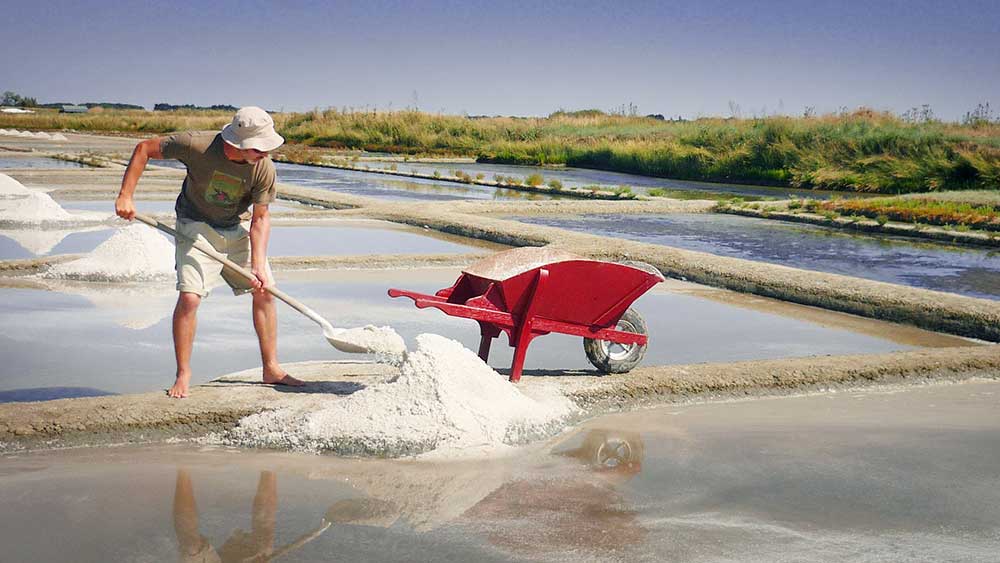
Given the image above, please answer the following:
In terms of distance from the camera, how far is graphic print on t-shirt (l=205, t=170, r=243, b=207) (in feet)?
14.0

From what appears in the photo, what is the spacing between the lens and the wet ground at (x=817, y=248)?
940cm

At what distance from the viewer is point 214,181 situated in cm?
429

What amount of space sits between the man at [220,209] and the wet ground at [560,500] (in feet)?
2.05

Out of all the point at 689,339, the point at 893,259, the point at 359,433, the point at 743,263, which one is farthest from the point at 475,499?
the point at 893,259

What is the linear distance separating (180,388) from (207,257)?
0.53 meters

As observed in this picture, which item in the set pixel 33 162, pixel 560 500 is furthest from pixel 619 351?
pixel 33 162

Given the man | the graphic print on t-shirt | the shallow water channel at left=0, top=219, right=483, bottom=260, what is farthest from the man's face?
the shallow water channel at left=0, top=219, right=483, bottom=260

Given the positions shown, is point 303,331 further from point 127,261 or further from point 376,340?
point 127,261

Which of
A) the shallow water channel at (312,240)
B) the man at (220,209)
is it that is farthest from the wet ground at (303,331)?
the shallow water channel at (312,240)

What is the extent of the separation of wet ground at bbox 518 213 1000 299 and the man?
5.92 meters

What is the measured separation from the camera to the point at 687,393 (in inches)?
193

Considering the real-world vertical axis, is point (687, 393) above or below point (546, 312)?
below

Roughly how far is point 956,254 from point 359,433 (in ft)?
29.6

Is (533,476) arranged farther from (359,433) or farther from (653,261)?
(653,261)
